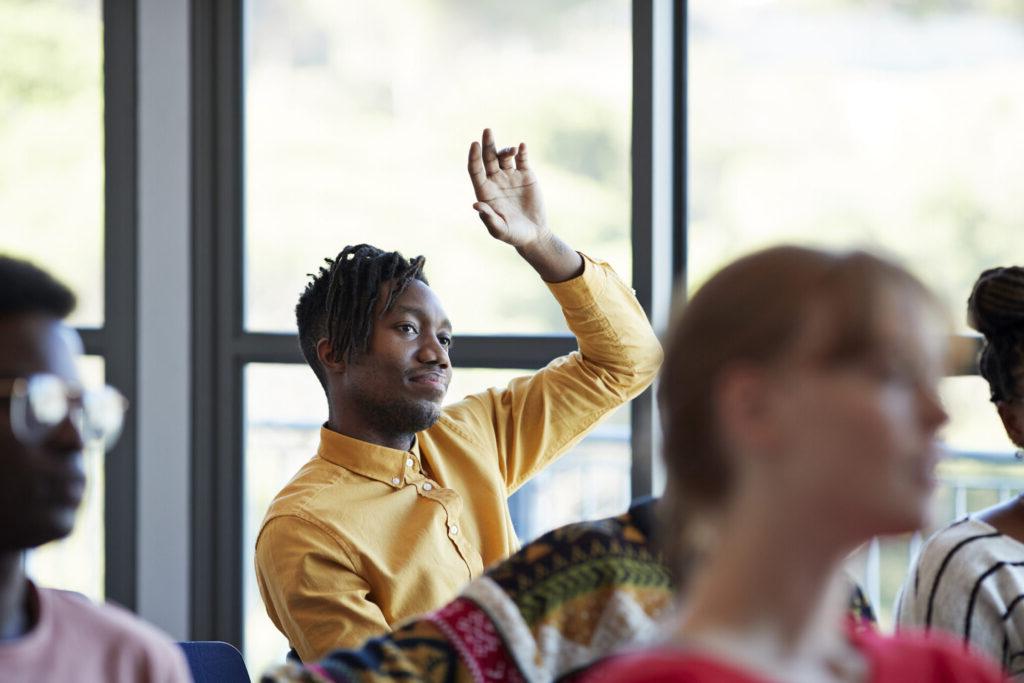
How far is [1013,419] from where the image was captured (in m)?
1.77

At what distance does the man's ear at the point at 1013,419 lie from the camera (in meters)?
1.76

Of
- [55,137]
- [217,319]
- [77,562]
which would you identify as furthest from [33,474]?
[77,562]

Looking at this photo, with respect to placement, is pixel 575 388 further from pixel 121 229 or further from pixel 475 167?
pixel 121 229

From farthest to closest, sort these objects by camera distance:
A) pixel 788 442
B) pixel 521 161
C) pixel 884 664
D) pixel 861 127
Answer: pixel 861 127 < pixel 521 161 < pixel 884 664 < pixel 788 442

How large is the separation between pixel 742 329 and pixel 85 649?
706 millimetres

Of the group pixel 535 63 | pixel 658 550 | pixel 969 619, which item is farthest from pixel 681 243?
pixel 658 550

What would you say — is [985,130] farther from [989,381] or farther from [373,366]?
[373,366]

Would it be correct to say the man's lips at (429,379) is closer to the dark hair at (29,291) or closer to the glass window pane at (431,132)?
the glass window pane at (431,132)

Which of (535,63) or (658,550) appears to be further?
(535,63)

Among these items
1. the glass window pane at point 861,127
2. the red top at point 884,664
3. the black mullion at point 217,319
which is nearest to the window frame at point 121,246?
the black mullion at point 217,319

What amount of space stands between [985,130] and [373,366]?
4.94ft

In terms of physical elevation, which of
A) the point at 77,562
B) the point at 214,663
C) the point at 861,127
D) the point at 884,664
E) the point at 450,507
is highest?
the point at 861,127

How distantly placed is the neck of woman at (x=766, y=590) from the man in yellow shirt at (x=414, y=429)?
1.22 m

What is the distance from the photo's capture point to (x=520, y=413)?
8.14ft
